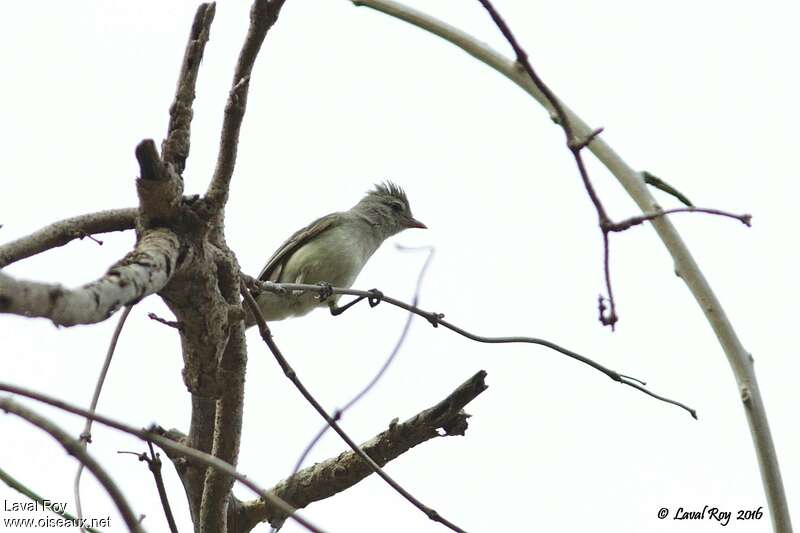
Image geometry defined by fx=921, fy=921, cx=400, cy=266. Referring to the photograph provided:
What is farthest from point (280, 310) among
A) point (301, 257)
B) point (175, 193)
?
point (175, 193)

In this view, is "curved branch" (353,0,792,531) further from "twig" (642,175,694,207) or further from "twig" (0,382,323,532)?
"twig" (0,382,323,532)

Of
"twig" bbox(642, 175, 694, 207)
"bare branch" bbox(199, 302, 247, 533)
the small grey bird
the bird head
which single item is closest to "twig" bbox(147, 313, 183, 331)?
"bare branch" bbox(199, 302, 247, 533)

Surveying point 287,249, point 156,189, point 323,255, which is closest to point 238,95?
point 156,189

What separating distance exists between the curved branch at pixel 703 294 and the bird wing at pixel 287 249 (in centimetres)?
562

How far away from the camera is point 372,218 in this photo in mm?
9406

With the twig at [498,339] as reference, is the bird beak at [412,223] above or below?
above

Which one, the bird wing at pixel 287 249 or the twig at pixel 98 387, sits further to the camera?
the bird wing at pixel 287 249

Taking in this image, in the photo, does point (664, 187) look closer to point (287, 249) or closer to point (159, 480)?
point (159, 480)

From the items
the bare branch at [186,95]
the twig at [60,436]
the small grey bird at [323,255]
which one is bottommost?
the twig at [60,436]

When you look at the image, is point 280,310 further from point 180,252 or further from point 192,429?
point 180,252

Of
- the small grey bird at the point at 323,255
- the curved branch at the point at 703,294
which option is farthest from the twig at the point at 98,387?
the small grey bird at the point at 323,255

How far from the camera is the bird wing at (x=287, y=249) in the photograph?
28.0 ft

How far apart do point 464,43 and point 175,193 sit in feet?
3.59

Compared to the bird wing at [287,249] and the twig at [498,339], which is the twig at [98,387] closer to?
the twig at [498,339]
